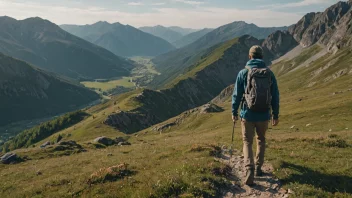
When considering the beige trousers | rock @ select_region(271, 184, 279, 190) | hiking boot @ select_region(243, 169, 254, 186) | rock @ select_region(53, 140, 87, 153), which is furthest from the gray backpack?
rock @ select_region(53, 140, 87, 153)

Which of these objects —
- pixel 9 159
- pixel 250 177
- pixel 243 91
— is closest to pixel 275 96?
pixel 243 91

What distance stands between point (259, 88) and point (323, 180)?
5763 mm

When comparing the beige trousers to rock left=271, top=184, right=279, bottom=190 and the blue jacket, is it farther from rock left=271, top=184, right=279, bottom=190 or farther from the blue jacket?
rock left=271, top=184, right=279, bottom=190

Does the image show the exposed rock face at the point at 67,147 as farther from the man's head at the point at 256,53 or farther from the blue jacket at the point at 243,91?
the man's head at the point at 256,53

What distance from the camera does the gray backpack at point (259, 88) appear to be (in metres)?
14.1

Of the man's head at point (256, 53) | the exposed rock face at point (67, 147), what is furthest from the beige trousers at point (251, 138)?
the exposed rock face at point (67, 147)

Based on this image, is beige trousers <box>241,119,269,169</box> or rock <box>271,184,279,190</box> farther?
beige trousers <box>241,119,269,169</box>

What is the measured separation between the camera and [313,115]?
62281mm

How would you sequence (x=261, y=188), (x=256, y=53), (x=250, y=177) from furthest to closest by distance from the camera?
(x=256, y=53)
(x=250, y=177)
(x=261, y=188)

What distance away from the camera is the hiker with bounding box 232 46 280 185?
46.6 ft

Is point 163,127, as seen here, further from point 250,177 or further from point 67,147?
point 250,177

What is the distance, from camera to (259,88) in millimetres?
14109

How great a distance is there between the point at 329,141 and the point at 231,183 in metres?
11.8

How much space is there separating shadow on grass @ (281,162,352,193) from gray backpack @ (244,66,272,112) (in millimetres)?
4208
